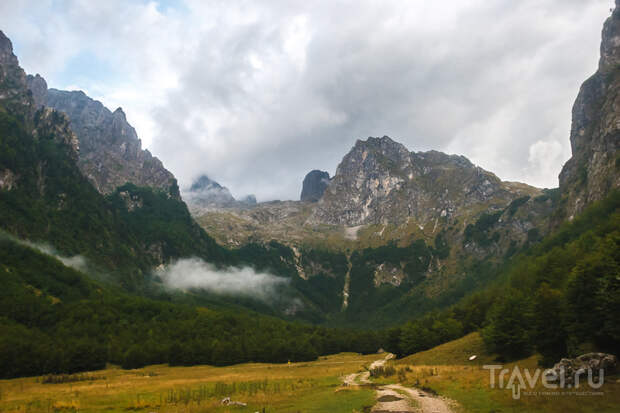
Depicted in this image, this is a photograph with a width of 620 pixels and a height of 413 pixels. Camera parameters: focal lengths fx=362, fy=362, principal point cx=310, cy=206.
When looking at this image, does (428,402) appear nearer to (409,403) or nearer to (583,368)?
(409,403)

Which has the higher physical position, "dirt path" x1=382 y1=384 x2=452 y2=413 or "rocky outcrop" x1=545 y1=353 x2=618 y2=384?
"rocky outcrop" x1=545 y1=353 x2=618 y2=384

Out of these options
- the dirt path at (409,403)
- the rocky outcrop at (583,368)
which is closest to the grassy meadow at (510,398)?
the rocky outcrop at (583,368)

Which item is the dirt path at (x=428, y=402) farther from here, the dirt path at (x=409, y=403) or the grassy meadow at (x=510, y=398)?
the grassy meadow at (x=510, y=398)

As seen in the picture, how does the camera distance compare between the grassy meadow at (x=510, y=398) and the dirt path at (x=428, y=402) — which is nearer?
the grassy meadow at (x=510, y=398)

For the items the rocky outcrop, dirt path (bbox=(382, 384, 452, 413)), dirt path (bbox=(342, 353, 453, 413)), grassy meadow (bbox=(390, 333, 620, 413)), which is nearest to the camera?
grassy meadow (bbox=(390, 333, 620, 413))

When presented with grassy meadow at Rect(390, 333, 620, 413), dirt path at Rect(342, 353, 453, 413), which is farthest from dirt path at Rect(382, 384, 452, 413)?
grassy meadow at Rect(390, 333, 620, 413)

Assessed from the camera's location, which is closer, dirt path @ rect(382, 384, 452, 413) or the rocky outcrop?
dirt path @ rect(382, 384, 452, 413)

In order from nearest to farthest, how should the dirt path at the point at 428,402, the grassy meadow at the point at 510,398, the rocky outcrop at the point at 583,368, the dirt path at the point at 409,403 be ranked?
the grassy meadow at the point at 510,398
the dirt path at the point at 428,402
the dirt path at the point at 409,403
the rocky outcrop at the point at 583,368

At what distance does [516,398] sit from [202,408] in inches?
1078

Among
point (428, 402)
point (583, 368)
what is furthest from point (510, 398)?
point (583, 368)

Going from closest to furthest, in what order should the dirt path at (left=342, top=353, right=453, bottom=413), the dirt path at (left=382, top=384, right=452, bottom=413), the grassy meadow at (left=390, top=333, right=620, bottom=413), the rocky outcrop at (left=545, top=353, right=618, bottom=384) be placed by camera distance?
1. the grassy meadow at (left=390, top=333, right=620, bottom=413)
2. the dirt path at (left=382, top=384, right=452, bottom=413)
3. the dirt path at (left=342, top=353, right=453, bottom=413)
4. the rocky outcrop at (left=545, top=353, right=618, bottom=384)

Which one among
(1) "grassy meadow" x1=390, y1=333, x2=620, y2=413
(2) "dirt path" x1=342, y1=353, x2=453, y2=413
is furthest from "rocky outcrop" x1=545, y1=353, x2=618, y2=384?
(2) "dirt path" x1=342, y1=353, x2=453, y2=413

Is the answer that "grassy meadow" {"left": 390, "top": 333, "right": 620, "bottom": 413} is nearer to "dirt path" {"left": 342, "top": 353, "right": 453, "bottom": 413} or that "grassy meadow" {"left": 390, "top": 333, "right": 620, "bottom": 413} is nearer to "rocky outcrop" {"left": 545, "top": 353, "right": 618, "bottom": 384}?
"rocky outcrop" {"left": 545, "top": 353, "right": 618, "bottom": 384}

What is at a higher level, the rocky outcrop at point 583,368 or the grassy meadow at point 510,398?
the rocky outcrop at point 583,368
